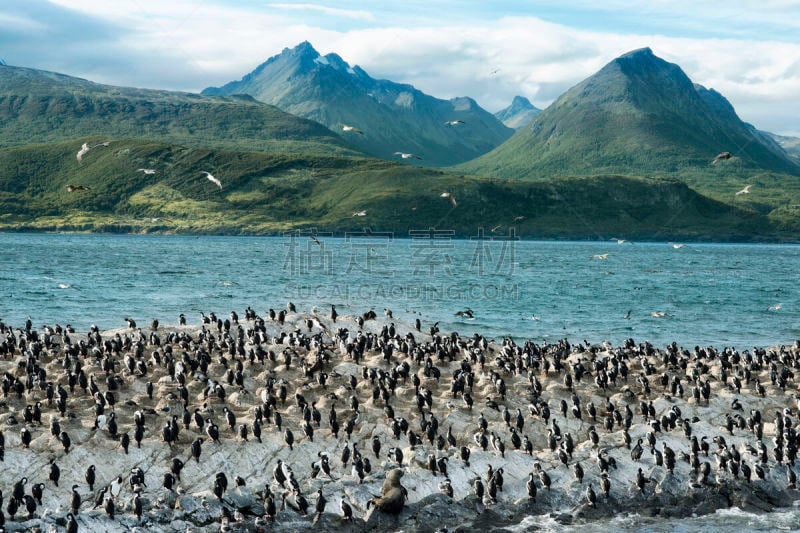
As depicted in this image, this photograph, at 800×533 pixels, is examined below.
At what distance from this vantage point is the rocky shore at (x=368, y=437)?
22062 mm

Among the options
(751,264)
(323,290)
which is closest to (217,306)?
(323,290)

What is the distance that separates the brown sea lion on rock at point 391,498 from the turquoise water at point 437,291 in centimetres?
3446

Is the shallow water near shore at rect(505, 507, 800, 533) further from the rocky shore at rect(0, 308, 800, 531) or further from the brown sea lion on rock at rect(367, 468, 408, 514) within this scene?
the brown sea lion on rock at rect(367, 468, 408, 514)

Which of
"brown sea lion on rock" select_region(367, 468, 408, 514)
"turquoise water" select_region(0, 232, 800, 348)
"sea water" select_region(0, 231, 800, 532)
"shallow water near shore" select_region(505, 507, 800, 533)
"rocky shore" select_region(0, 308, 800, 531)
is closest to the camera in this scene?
"rocky shore" select_region(0, 308, 800, 531)

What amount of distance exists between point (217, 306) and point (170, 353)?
35222mm

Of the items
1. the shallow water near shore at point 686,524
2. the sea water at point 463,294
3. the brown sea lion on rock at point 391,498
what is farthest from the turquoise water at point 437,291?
the brown sea lion on rock at point 391,498

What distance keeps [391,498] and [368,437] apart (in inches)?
163

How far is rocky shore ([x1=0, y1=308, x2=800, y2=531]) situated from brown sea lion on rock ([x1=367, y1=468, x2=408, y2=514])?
0.17 meters

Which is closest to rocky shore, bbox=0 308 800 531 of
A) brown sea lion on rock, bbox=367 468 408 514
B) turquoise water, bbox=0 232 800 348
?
brown sea lion on rock, bbox=367 468 408 514

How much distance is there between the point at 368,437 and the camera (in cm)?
2644

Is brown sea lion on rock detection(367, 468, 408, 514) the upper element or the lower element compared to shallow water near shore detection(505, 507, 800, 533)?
upper

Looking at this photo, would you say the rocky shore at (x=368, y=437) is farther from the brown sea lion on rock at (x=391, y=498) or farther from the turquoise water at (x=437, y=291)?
the turquoise water at (x=437, y=291)

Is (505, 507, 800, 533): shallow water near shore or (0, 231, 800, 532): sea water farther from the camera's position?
(0, 231, 800, 532): sea water

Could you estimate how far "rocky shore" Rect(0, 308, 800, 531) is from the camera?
869 inches
